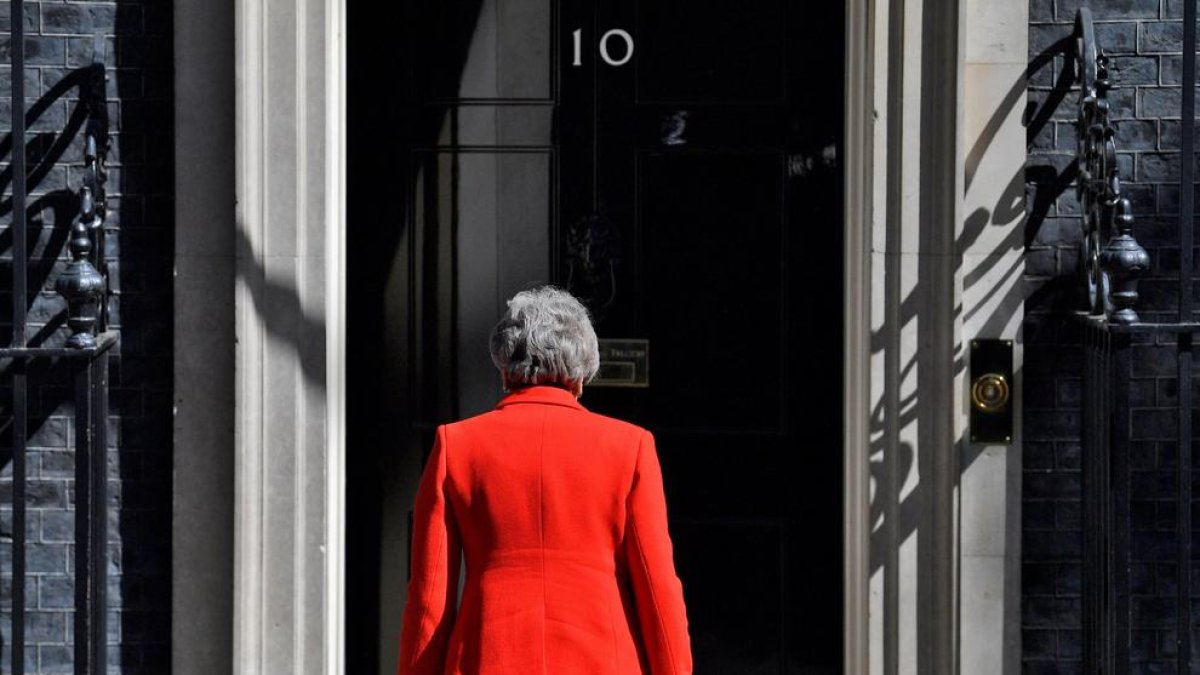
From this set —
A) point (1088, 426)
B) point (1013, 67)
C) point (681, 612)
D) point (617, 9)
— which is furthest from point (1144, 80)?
point (681, 612)

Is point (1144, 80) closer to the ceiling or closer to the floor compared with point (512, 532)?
closer to the ceiling

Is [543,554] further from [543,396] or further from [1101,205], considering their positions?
[1101,205]

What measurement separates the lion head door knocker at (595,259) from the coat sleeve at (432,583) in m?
1.47

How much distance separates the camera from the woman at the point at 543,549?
140 inches

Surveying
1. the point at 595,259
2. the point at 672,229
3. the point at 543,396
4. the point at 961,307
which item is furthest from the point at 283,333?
the point at 961,307

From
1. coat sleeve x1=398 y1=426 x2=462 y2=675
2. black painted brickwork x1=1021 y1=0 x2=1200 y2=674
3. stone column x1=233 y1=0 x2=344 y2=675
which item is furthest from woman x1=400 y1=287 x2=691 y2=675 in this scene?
black painted brickwork x1=1021 y1=0 x2=1200 y2=674

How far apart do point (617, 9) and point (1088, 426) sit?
5.85 ft

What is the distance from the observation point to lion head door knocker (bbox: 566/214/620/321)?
5039 mm

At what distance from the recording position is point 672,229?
5.04m

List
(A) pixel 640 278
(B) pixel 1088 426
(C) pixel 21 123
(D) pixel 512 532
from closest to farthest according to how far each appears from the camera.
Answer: (D) pixel 512 532
(C) pixel 21 123
(B) pixel 1088 426
(A) pixel 640 278

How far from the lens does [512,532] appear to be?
3580 millimetres

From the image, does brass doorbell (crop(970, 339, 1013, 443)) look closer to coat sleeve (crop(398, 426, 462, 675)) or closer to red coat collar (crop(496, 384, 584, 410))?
red coat collar (crop(496, 384, 584, 410))

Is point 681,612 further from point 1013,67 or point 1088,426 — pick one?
point 1013,67

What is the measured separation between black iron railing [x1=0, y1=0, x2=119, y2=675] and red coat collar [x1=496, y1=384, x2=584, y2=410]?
50.9 inches
